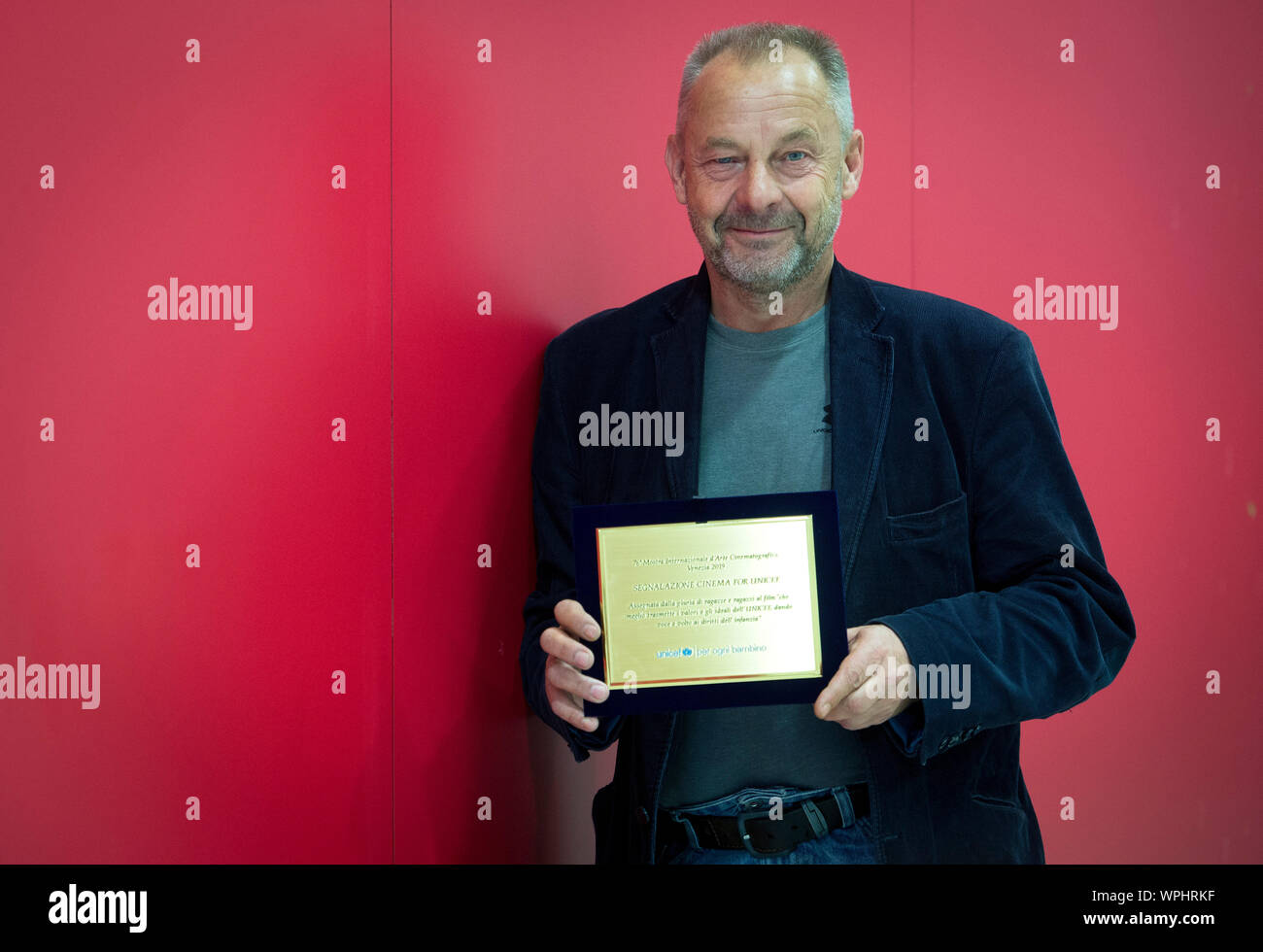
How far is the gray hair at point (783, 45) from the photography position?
65.9 inches

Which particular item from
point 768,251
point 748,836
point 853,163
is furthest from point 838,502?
point 853,163

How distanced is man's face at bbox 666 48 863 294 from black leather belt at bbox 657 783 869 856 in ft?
2.72

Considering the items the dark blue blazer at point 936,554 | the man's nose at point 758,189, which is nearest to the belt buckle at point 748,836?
the dark blue blazer at point 936,554

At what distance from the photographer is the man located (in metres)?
1.51

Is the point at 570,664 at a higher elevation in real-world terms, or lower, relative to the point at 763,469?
lower

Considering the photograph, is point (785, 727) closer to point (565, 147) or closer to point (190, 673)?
point (190, 673)

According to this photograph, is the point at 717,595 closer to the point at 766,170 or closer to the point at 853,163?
the point at 766,170

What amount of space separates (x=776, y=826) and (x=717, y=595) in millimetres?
380

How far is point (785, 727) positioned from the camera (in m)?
1.57

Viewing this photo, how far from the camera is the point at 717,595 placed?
1.42 m

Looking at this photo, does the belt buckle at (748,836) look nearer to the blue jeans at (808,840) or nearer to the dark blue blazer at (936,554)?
the blue jeans at (808,840)

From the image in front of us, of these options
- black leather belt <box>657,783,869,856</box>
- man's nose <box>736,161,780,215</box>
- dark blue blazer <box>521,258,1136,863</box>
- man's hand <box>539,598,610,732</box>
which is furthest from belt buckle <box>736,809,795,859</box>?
man's nose <box>736,161,780,215</box>

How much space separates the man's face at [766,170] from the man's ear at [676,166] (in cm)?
9

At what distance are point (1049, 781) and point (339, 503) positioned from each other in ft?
5.90
